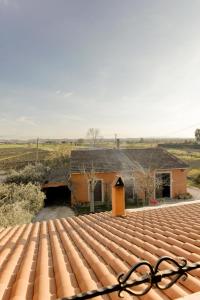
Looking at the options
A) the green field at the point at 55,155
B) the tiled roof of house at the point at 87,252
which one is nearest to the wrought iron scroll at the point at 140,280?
the tiled roof of house at the point at 87,252

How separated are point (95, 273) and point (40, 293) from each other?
42.2 inches

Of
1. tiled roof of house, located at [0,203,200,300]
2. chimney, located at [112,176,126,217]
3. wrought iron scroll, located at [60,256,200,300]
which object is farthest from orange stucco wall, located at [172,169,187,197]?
wrought iron scroll, located at [60,256,200,300]

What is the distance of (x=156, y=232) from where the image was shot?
24.1 feet

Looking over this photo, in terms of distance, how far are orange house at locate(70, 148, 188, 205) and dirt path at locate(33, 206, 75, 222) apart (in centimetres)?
144

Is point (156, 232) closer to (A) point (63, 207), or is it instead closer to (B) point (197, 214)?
(B) point (197, 214)

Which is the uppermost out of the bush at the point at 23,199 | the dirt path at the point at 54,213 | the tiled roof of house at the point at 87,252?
the tiled roof of house at the point at 87,252

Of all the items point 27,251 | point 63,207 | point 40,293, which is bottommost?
point 63,207

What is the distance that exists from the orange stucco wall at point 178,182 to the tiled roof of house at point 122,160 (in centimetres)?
62

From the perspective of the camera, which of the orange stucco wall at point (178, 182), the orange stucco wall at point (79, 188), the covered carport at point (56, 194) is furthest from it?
the orange stucco wall at point (178, 182)

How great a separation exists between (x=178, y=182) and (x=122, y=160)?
19.7ft

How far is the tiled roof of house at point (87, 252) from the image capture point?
3816 mm

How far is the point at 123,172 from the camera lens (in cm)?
2533

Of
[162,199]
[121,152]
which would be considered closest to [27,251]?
[162,199]

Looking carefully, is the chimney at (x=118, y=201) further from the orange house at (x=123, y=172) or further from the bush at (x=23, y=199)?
the orange house at (x=123, y=172)
